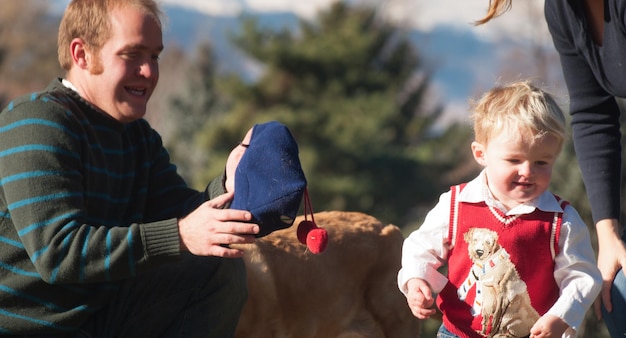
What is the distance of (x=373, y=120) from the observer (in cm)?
2572

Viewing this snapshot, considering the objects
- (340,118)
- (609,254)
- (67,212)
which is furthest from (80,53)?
(340,118)

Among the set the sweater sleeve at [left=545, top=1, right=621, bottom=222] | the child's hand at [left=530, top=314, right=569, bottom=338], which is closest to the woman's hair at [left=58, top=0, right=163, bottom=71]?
the sweater sleeve at [left=545, top=1, right=621, bottom=222]

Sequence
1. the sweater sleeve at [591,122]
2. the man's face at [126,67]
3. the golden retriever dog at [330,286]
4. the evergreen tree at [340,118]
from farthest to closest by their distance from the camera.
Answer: the evergreen tree at [340,118] < the golden retriever dog at [330,286] < the sweater sleeve at [591,122] < the man's face at [126,67]

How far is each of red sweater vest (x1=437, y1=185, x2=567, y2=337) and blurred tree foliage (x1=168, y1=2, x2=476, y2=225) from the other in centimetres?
1998

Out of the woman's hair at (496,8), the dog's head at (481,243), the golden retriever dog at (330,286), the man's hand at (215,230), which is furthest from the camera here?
the golden retriever dog at (330,286)

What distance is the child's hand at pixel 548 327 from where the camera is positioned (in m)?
3.04

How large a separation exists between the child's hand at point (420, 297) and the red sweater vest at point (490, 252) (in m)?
0.15

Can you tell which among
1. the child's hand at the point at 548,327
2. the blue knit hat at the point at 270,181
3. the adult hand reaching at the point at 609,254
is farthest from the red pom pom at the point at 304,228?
the adult hand reaching at the point at 609,254

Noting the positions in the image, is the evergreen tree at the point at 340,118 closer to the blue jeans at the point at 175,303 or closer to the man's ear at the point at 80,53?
the blue jeans at the point at 175,303

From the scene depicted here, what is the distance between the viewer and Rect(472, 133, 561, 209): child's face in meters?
3.12

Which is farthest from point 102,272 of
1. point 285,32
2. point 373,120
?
point 285,32

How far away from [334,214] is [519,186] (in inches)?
58.9

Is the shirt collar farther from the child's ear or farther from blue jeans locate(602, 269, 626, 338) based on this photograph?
blue jeans locate(602, 269, 626, 338)

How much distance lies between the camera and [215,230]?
287 centimetres
